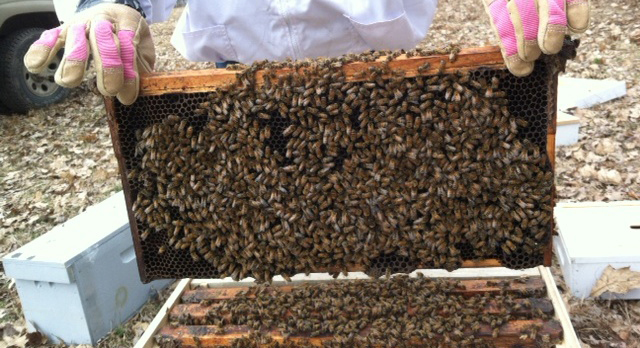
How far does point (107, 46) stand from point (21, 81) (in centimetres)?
897

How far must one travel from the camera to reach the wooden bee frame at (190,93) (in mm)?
2676

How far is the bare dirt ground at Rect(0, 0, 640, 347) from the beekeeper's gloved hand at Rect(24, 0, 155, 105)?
8.75ft

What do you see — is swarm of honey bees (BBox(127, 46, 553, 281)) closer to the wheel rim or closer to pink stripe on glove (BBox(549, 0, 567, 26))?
pink stripe on glove (BBox(549, 0, 567, 26))

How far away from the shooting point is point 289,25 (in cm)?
354

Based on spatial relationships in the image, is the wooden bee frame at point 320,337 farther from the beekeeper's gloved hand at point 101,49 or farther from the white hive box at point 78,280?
the beekeeper's gloved hand at point 101,49

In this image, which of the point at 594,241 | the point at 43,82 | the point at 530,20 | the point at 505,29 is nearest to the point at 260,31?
the point at 505,29

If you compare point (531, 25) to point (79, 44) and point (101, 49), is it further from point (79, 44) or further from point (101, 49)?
point (79, 44)

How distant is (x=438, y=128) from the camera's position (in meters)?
2.74

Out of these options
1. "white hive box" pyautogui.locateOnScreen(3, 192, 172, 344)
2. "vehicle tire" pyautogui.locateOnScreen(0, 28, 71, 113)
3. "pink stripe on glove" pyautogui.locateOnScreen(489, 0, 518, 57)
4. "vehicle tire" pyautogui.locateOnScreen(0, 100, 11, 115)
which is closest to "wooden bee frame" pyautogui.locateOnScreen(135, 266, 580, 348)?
"white hive box" pyautogui.locateOnScreen(3, 192, 172, 344)

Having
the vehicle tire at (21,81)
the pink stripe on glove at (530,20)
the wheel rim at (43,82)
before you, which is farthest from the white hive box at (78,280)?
the wheel rim at (43,82)

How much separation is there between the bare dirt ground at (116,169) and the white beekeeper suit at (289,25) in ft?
8.62

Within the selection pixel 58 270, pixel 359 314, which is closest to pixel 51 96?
pixel 58 270

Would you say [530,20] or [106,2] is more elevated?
[106,2]

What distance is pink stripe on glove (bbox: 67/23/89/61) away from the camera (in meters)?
2.62
